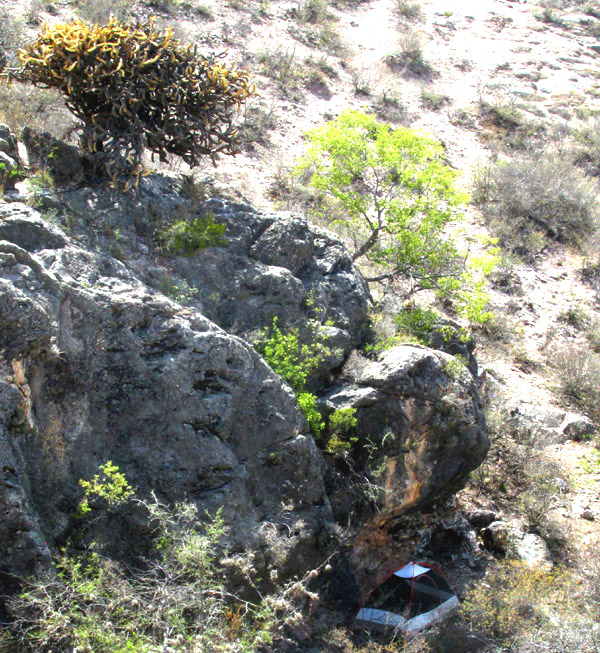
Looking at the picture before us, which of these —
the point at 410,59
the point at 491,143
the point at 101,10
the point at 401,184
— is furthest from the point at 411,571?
the point at 410,59

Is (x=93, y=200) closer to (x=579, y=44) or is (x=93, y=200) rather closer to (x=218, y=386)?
(x=218, y=386)

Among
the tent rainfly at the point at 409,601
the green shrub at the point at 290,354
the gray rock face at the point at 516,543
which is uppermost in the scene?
the green shrub at the point at 290,354

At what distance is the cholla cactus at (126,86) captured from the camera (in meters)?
6.11

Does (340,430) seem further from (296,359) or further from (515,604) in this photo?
(515,604)

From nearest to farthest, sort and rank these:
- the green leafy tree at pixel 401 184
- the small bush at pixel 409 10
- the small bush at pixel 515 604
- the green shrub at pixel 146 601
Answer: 1. the green shrub at pixel 146 601
2. the small bush at pixel 515 604
3. the green leafy tree at pixel 401 184
4. the small bush at pixel 409 10

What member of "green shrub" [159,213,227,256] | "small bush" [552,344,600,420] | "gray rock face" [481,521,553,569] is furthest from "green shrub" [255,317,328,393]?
"small bush" [552,344,600,420]

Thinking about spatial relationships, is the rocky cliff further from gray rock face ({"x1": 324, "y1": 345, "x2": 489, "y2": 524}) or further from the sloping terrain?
the sloping terrain

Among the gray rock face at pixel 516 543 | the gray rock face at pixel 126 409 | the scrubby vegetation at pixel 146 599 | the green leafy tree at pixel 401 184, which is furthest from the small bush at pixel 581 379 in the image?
the scrubby vegetation at pixel 146 599

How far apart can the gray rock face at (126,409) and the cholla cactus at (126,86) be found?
1.53 metres

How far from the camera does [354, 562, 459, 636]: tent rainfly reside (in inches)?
241

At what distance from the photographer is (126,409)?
4.94m

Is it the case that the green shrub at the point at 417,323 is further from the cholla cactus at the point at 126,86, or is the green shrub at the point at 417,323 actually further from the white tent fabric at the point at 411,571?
the cholla cactus at the point at 126,86

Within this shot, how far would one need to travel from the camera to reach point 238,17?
57.7ft

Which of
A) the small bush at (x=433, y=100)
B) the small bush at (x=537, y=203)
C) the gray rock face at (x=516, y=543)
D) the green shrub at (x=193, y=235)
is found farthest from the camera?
the small bush at (x=433, y=100)
